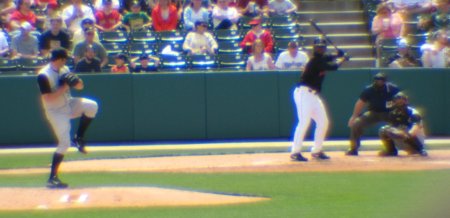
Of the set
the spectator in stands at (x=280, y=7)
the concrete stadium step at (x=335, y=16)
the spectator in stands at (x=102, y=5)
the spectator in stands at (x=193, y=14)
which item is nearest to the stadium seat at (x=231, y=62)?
the spectator in stands at (x=193, y=14)

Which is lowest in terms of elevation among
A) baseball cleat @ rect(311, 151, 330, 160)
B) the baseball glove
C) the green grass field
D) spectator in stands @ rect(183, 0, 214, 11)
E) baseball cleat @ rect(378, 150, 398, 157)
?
baseball cleat @ rect(378, 150, 398, 157)

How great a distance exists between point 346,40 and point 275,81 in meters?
3.14

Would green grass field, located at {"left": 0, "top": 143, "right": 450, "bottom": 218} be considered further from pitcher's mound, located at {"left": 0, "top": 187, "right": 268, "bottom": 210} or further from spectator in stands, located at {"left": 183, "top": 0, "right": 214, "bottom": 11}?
spectator in stands, located at {"left": 183, "top": 0, "right": 214, "bottom": 11}

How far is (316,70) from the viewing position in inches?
491

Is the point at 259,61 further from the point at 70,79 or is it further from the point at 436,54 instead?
the point at 70,79

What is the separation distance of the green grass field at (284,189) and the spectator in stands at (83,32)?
3.68 metres

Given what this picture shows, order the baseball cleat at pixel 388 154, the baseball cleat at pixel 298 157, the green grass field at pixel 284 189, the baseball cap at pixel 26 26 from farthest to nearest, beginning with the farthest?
the baseball cap at pixel 26 26, the baseball cleat at pixel 388 154, the baseball cleat at pixel 298 157, the green grass field at pixel 284 189

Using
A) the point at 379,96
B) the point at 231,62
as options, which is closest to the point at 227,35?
the point at 231,62

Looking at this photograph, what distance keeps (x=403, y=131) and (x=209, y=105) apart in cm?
458

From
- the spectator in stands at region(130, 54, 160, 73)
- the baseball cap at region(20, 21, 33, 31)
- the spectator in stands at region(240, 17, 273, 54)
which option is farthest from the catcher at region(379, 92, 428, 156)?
the baseball cap at region(20, 21, 33, 31)

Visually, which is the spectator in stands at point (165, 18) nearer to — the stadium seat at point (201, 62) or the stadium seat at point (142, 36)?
the stadium seat at point (142, 36)

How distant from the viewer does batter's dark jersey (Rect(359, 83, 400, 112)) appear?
1400 centimetres

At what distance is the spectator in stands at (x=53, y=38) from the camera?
16828mm

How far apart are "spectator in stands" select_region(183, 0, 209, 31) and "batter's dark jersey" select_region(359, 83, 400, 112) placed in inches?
194
